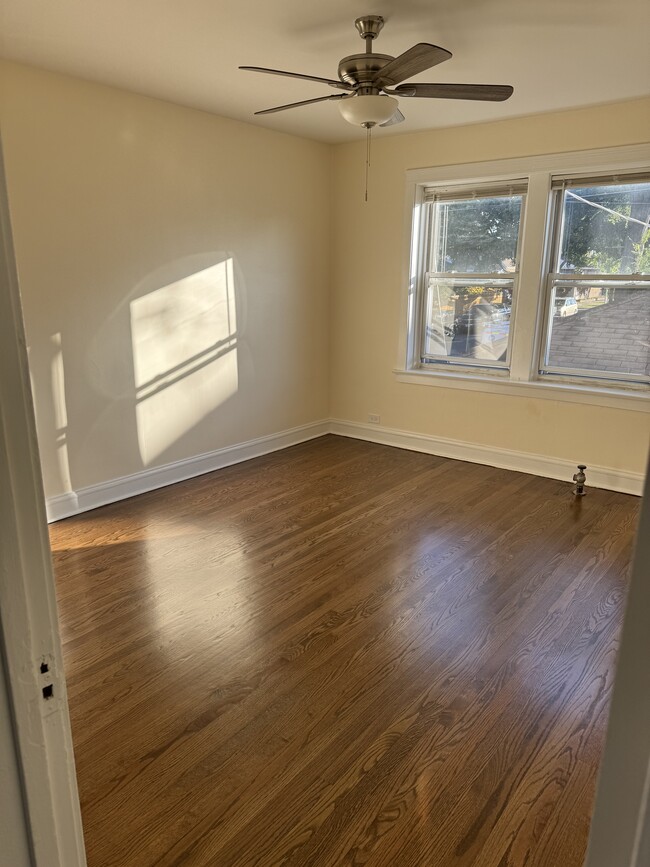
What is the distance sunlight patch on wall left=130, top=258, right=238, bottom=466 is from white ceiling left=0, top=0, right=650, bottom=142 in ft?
4.04

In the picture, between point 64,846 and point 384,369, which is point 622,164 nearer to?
point 384,369

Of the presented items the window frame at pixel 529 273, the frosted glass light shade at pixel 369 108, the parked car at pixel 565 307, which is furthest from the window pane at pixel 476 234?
the frosted glass light shade at pixel 369 108

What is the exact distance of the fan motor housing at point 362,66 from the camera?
2523mm

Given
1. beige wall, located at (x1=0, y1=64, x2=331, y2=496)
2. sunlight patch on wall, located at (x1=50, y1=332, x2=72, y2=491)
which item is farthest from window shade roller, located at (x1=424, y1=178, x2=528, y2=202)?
sunlight patch on wall, located at (x1=50, y1=332, x2=72, y2=491)

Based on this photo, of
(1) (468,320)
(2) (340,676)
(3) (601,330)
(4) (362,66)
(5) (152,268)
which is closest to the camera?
(2) (340,676)

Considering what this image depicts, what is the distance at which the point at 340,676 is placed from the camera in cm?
225

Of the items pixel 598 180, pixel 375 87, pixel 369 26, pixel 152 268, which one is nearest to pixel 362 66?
pixel 375 87

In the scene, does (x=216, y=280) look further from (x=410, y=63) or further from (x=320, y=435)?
(x=410, y=63)

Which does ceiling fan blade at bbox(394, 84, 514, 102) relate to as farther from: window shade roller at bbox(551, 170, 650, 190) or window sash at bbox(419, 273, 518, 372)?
window sash at bbox(419, 273, 518, 372)

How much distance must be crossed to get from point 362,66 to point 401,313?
2.59 m

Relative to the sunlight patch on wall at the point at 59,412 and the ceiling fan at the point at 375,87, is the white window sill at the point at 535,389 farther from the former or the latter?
the sunlight patch on wall at the point at 59,412

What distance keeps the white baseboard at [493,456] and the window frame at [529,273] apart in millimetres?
484

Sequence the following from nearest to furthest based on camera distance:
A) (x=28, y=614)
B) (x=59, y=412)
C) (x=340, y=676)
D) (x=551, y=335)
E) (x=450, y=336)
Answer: (x=28, y=614), (x=340, y=676), (x=59, y=412), (x=551, y=335), (x=450, y=336)

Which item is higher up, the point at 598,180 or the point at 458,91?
the point at 458,91
